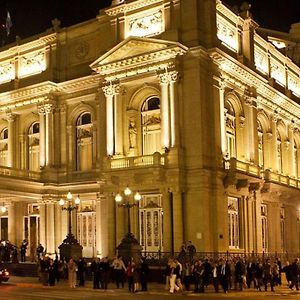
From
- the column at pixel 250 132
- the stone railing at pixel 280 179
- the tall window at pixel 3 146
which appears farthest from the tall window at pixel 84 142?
the stone railing at pixel 280 179

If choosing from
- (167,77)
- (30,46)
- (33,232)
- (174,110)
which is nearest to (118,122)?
(174,110)

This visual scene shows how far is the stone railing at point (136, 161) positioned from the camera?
127 ft

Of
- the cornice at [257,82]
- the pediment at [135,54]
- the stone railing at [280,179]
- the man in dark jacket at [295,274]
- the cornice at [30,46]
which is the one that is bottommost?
the man in dark jacket at [295,274]

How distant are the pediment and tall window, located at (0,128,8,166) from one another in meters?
12.8

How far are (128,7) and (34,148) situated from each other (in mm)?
14063

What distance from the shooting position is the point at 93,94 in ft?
151

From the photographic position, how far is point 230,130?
44531 millimetres

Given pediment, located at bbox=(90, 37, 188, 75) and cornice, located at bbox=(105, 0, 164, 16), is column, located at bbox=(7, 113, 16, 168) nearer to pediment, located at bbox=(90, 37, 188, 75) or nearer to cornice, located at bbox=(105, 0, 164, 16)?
pediment, located at bbox=(90, 37, 188, 75)

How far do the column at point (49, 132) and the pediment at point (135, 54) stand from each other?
21.0 feet

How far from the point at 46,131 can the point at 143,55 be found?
449 inches

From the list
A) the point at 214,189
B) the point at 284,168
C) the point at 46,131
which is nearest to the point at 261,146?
the point at 284,168

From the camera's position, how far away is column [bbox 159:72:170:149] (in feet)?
131

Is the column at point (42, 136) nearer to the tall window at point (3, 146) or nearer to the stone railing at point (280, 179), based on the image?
the tall window at point (3, 146)

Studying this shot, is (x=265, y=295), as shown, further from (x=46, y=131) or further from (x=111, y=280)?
(x=46, y=131)
